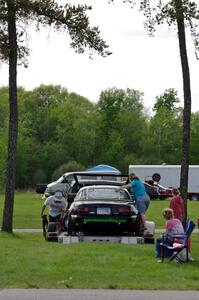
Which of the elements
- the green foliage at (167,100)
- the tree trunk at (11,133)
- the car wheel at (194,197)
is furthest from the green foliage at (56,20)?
the green foliage at (167,100)

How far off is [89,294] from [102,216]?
644 centimetres

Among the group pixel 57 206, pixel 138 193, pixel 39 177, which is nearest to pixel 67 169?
pixel 39 177

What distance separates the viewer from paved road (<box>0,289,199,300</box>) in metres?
9.53

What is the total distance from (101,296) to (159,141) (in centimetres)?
8932

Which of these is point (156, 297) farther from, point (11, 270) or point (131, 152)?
point (131, 152)

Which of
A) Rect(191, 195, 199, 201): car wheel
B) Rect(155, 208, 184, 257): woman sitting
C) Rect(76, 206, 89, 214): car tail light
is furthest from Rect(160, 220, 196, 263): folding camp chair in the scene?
Rect(191, 195, 199, 201): car wheel

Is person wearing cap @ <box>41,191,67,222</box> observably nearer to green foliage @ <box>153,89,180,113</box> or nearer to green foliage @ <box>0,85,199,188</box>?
green foliage @ <box>0,85,199,188</box>

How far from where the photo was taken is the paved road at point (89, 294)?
953 cm

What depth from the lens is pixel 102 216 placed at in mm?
16203

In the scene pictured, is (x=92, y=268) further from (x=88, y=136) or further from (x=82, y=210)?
(x=88, y=136)

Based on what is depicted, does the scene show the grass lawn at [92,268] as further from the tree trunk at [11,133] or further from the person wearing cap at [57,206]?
the tree trunk at [11,133]

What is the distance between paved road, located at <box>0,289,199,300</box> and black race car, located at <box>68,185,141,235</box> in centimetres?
614

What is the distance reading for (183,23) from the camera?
1889cm

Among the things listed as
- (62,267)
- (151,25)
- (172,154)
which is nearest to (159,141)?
(172,154)
